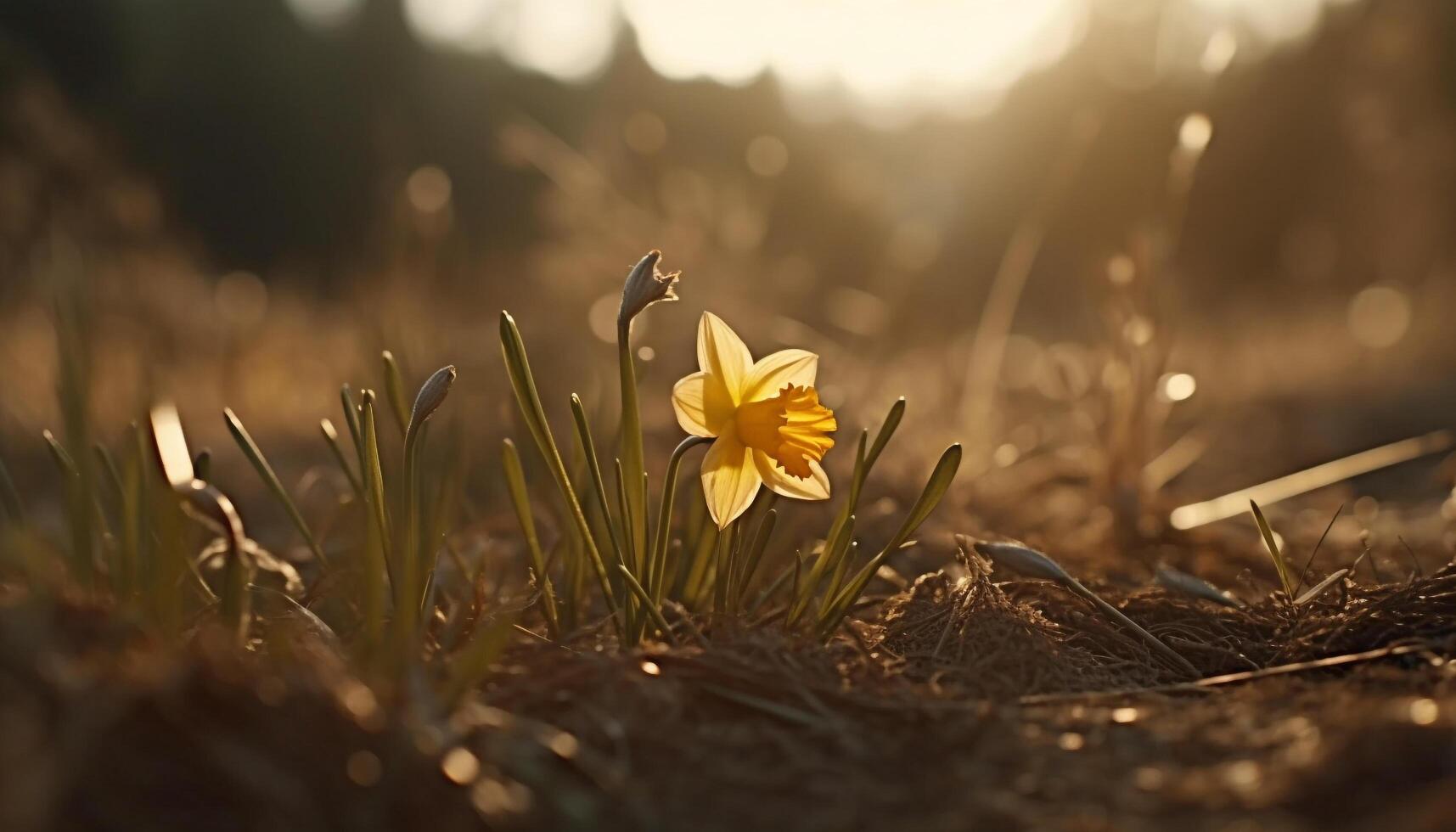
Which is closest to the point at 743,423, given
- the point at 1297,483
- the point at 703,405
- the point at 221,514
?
the point at 703,405

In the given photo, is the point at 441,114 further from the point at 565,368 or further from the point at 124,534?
the point at 124,534

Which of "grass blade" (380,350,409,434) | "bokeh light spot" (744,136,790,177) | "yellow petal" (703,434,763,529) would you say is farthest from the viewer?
"bokeh light spot" (744,136,790,177)

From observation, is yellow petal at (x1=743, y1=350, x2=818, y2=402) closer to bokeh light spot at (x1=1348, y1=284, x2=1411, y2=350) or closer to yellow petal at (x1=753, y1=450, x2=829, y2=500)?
yellow petal at (x1=753, y1=450, x2=829, y2=500)

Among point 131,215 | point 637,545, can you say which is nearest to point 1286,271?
point 131,215

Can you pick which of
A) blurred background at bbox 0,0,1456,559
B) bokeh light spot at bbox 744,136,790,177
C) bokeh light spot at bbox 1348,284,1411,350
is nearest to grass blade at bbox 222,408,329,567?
blurred background at bbox 0,0,1456,559

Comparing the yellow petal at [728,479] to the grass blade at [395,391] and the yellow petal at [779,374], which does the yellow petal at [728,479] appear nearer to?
the yellow petal at [779,374]

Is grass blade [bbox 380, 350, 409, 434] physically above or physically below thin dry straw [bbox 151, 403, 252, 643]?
above

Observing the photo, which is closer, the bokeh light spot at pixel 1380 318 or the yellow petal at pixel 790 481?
the yellow petal at pixel 790 481

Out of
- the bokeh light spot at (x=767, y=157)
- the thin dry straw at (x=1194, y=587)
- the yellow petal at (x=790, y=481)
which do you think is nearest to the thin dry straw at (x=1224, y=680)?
the thin dry straw at (x=1194, y=587)

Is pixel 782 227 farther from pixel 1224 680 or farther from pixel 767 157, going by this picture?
pixel 1224 680
